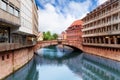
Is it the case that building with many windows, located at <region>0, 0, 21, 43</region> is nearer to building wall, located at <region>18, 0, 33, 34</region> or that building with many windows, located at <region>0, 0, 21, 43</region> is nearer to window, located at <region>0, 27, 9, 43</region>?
window, located at <region>0, 27, 9, 43</region>

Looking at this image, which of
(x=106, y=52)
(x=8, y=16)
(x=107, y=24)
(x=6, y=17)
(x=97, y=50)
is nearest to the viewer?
(x=6, y=17)

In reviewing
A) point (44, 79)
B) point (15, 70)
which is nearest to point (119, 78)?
point (44, 79)

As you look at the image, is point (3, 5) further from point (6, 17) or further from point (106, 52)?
point (106, 52)

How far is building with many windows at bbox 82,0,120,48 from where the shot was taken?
4950cm

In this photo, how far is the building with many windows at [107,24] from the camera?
49.5 m

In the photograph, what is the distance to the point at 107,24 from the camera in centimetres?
5581

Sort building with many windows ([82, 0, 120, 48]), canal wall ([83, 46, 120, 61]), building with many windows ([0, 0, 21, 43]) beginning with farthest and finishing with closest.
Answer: building with many windows ([82, 0, 120, 48])
canal wall ([83, 46, 120, 61])
building with many windows ([0, 0, 21, 43])

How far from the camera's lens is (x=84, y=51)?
79188mm

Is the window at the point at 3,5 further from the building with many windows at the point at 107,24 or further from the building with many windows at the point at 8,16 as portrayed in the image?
the building with many windows at the point at 107,24

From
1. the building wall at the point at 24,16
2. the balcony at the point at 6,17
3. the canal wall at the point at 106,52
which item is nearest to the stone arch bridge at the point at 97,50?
the canal wall at the point at 106,52

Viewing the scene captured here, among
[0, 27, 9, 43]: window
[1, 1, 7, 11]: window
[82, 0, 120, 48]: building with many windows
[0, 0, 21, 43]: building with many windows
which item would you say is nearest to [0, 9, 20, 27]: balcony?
[0, 0, 21, 43]: building with many windows

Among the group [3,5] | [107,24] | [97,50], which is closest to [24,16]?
[3,5]

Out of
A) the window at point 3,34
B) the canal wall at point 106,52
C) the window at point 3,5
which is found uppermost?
the window at point 3,5

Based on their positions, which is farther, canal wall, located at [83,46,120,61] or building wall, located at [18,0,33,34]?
canal wall, located at [83,46,120,61]
